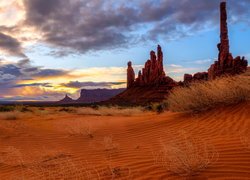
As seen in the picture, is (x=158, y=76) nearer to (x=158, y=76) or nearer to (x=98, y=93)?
(x=158, y=76)

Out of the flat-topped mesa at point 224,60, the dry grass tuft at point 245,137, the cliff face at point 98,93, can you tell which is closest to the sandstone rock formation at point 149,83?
the flat-topped mesa at point 224,60

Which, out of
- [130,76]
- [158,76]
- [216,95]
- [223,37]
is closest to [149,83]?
[158,76]

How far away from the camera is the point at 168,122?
1072 centimetres

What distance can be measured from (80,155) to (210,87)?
6042mm

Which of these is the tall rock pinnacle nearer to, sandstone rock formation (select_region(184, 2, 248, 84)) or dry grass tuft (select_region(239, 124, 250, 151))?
sandstone rock formation (select_region(184, 2, 248, 84))

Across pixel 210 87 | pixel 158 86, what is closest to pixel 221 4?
pixel 158 86

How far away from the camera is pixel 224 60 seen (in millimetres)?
57406

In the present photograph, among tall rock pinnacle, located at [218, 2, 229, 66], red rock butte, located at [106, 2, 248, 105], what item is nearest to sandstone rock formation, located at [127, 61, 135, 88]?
red rock butte, located at [106, 2, 248, 105]

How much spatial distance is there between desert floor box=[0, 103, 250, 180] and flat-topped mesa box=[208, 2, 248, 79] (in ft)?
149

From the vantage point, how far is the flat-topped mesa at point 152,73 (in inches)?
3482

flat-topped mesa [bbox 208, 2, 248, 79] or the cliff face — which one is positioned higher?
flat-topped mesa [bbox 208, 2, 248, 79]

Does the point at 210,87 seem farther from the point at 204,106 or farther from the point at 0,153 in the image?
the point at 0,153

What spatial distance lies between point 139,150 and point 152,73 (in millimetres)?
84449

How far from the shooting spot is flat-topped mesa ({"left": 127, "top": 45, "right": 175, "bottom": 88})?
88.4 metres
